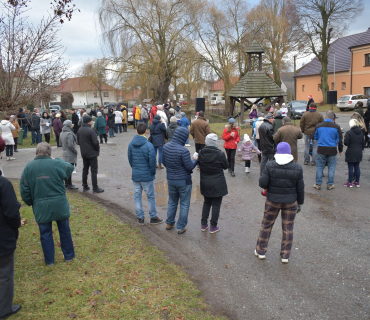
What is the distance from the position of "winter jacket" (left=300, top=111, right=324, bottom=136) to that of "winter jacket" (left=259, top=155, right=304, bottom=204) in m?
→ 6.74

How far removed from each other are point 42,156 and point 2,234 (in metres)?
1.41

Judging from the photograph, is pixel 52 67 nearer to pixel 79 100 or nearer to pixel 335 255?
pixel 335 255

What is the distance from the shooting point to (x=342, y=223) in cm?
697

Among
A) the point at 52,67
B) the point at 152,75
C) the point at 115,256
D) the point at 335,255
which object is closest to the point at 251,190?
the point at 335,255

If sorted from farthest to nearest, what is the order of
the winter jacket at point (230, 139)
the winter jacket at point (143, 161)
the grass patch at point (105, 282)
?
the winter jacket at point (230, 139) → the winter jacket at point (143, 161) → the grass patch at point (105, 282)

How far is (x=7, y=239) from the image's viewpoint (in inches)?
158

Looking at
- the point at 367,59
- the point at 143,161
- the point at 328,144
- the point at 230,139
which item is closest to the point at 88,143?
the point at 143,161

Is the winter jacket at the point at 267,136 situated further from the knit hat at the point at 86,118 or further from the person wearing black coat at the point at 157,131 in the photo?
the knit hat at the point at 86,118

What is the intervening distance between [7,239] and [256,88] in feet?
58.8

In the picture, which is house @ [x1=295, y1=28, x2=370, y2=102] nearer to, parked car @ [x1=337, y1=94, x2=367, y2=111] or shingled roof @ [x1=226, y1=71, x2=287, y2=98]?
parked car @ [x1=337, y1=94, x2=367, y2=111]

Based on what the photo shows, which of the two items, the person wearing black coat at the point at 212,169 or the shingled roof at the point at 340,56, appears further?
the shingled roof at the point at 340,56

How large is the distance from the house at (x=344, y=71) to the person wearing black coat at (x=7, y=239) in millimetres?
43609

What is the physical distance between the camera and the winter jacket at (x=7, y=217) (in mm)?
3945

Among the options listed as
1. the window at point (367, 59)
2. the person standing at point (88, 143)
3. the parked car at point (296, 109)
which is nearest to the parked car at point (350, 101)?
the parked car at point (296, 109)
